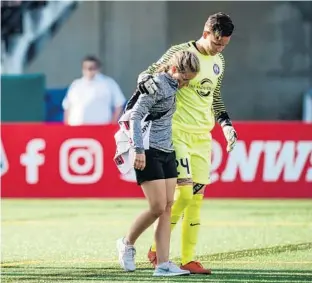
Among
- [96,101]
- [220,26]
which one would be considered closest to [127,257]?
[220,26]

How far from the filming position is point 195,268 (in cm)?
937

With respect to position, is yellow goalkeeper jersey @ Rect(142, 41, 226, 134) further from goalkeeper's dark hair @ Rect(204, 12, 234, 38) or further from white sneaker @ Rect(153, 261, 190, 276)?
white sneaker @ Rect(153, 261, 190, 276)

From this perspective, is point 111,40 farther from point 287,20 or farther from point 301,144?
point 301,144

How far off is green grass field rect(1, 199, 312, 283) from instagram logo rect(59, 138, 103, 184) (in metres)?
0.31

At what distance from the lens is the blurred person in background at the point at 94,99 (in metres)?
18.0

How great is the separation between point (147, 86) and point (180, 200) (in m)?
1.02

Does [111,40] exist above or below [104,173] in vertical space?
above

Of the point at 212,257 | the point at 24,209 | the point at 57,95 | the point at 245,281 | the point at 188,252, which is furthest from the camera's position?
the point at 57,95

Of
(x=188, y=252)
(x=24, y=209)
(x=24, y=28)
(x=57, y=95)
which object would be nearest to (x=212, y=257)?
(x=188, y=252)

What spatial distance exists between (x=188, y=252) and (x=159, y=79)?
4.52ft

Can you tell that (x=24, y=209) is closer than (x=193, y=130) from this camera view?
No

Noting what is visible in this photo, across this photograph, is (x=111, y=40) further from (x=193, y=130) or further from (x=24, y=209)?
(x=193, y=130)

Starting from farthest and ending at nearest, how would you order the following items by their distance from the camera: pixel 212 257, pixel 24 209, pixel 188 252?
pixel 24 209 < pixel 212 257 < pixel 188 252

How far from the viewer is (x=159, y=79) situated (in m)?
8.95
